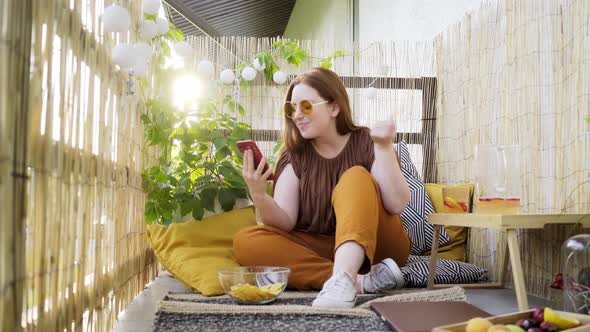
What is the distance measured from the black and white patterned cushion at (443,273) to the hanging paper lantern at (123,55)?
1.35m

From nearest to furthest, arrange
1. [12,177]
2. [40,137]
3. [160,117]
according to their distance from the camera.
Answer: [12,177]
[40,137]
[160,117]

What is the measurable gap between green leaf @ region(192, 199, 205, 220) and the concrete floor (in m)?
0.29

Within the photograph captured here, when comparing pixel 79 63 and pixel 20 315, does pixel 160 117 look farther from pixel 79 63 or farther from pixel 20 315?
pixel 20 315

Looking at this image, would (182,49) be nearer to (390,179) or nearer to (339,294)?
(390,179)

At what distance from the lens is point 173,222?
240cm

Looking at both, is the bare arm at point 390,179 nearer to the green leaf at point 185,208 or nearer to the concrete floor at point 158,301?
the concrete floor at point 158,301

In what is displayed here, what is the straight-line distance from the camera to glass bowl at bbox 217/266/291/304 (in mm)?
1713

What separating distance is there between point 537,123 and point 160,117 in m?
1.41

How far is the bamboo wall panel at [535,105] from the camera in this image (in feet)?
6.21

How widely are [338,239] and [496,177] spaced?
Answer: 1.97 ft

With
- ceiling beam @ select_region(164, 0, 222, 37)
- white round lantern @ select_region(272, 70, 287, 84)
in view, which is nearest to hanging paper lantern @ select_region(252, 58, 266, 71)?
white round lantern @ select_region(272, 70, 287, 84)

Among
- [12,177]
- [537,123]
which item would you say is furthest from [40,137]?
[537,123]

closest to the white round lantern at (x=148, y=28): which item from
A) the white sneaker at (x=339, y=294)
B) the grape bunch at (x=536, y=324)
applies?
the white sneaker at (x=339, y=294)

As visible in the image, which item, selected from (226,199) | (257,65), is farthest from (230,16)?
(226,199)
